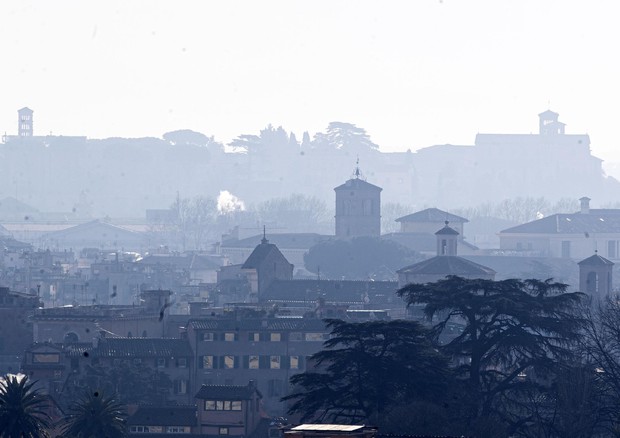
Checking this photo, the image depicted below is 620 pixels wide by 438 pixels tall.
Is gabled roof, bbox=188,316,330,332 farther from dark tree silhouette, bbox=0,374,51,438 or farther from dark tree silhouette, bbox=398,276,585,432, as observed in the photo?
dark tree silhouette, bbox=0,374,51,438

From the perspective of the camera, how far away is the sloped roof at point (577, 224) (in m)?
130

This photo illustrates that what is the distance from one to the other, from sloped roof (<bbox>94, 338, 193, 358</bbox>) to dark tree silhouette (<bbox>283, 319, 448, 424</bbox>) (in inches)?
717

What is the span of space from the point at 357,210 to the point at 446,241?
33.9m

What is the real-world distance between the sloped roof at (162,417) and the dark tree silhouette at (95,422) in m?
7.19

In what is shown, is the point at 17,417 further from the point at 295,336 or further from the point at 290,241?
the point at 290,241

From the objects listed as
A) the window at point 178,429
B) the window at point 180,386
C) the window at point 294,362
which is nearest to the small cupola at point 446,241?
the window at point 294,362

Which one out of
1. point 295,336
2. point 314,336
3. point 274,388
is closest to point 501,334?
point 274,388

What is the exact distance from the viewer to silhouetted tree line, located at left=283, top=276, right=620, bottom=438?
147ft

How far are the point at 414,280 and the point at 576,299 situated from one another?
36605 mm

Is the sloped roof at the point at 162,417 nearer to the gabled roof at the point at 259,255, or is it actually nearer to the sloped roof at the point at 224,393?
the sloped roof at the point at 224,393

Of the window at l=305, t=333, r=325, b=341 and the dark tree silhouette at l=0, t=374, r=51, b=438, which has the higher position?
the window at l=305, t=333, r=325, b=341

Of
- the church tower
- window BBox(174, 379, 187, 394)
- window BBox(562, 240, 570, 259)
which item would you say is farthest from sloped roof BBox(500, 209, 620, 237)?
window BBox(174, 379, 187, 394)

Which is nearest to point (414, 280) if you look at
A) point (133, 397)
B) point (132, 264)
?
point (133, 397)

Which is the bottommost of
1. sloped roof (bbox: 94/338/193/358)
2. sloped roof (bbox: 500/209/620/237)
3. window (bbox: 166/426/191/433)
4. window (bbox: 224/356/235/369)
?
window (bbox: 166/426/191/433)
